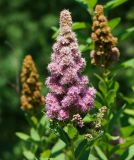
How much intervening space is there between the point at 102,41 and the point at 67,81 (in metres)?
0.92

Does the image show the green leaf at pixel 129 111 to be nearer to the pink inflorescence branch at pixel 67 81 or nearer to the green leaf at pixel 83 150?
the green leaf at pixel 83 150

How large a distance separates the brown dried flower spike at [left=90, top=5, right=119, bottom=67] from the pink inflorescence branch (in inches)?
31.1

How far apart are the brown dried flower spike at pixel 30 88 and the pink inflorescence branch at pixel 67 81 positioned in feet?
4.18

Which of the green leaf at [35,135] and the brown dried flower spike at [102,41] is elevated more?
the brown dried flower spike at [102,41]

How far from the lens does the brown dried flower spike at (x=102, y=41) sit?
5.05 metres

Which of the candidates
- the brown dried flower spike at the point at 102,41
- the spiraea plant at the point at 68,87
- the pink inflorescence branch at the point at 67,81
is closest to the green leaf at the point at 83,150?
the spiraea plant at the point at 68,87

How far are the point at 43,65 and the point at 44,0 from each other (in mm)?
1947

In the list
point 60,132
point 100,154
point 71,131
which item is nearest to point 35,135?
point 100,154

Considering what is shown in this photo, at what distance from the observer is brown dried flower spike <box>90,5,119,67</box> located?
5.05m

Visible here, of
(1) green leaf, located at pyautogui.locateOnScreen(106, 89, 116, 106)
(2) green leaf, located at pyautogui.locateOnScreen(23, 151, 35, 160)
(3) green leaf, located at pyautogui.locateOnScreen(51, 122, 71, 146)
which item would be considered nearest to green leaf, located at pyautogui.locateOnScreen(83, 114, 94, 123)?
(3) green leaf, located at pyautogui.locateOnScreen(51, 122, 71, 146)

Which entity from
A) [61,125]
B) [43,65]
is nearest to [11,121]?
[43,65]

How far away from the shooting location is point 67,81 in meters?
4.21

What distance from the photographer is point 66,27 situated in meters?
4.27

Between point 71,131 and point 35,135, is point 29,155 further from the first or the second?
point 71,131
